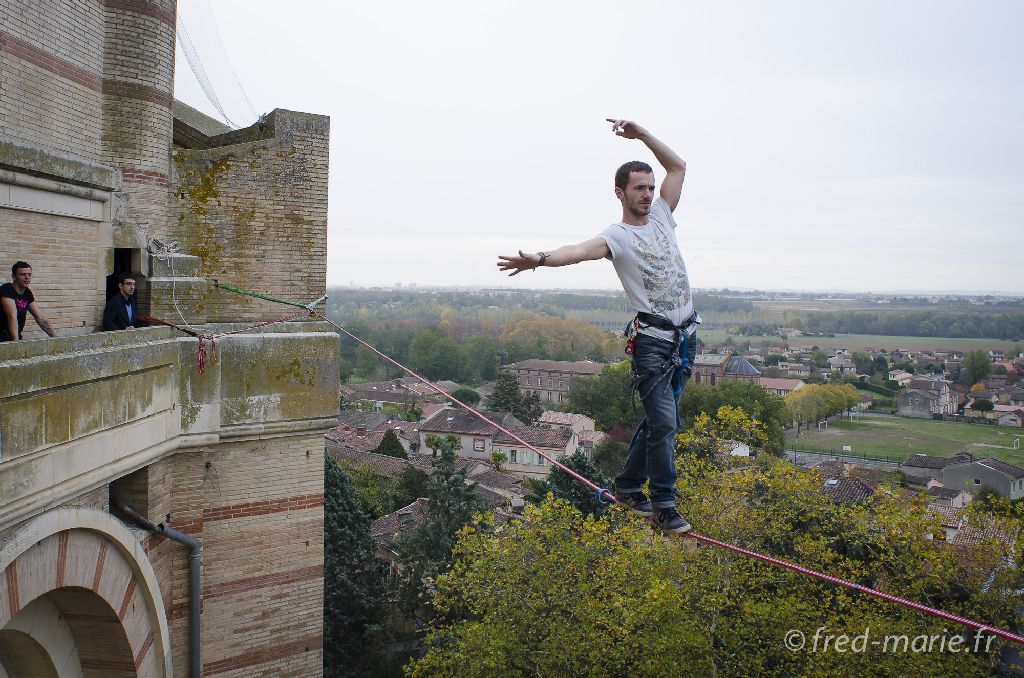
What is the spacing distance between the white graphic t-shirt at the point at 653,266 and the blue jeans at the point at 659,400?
0.11m

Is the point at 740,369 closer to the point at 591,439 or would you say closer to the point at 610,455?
the point at 591,439

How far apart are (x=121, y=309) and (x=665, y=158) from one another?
4980 mm

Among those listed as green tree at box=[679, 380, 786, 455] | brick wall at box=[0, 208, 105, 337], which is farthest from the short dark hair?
green tree at box=[679, 380, 786, 455]

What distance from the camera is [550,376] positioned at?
3725 inches

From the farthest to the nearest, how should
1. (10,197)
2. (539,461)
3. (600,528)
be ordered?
(539,461) → (600,528) → (10,197)

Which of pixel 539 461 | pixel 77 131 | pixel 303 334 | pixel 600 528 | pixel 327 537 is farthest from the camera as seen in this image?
pixel 539 461

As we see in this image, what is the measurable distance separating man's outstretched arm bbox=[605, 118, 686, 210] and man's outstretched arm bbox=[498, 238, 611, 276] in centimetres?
83

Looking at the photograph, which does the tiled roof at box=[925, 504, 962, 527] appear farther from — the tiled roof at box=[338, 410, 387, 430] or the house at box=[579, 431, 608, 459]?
the tiled roof at box=[338, 410, 387, 430]

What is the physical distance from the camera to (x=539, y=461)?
52156mm

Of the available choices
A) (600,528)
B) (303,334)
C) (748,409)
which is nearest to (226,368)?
(303,334)

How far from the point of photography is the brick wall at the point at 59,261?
6.37 m

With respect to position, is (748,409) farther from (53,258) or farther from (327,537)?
(53,258)

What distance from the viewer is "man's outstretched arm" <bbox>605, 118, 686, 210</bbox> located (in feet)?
18.2

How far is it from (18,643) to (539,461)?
A: 4659cm
